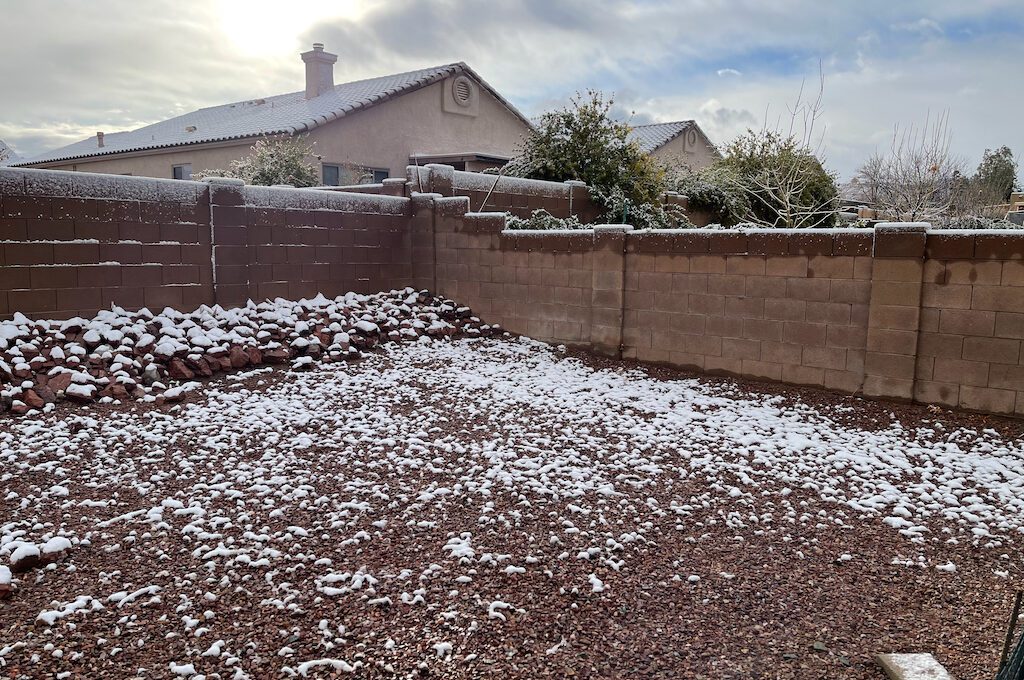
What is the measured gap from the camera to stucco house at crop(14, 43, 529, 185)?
1888cm

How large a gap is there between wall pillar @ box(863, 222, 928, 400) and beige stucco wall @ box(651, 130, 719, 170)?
67.4ft

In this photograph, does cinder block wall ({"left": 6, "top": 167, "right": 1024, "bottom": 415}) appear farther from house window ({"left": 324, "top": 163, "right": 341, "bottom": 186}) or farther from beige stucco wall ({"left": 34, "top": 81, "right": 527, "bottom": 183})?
beige stucco wall ({"left": 34, "top": 81, "right": 527, "bottom": 183})

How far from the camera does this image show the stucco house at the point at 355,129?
18.9 m

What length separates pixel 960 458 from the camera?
500 centimetres

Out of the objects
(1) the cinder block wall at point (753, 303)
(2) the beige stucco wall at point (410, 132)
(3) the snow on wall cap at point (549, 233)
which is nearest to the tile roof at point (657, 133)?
(2) the beige stucco wall at point (410, 132)

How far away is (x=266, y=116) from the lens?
70.3 ft

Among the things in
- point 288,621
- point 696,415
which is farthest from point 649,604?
point 696,415

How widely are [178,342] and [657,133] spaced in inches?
945

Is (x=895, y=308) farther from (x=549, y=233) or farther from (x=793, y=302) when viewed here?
(x=549, y=233)

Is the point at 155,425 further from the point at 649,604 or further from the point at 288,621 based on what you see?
the point at 649,604

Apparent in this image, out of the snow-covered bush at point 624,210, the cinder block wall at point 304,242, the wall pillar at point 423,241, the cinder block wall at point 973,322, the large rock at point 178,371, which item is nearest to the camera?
the cinder block wall at point 973,322

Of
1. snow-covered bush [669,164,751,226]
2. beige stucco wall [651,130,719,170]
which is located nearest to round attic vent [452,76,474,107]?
beige stucco wall [651,130,719,170]

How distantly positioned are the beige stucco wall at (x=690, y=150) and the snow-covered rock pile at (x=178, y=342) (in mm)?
19465

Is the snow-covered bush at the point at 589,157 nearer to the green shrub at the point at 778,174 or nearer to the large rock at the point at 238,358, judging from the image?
the green shrub at the point at 778,174
